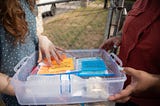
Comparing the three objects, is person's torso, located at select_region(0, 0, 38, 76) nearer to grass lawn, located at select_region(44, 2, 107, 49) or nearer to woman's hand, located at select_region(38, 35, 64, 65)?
woman's hand, located at select_region(38, 35, 64, 65)

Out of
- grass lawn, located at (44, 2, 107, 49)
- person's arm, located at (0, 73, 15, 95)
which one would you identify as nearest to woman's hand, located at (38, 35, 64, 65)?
person's arm, located at (0, 73, 15, 95)

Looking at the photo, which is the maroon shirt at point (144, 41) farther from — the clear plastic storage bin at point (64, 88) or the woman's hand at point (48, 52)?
the woman's hand at point (48, 52)

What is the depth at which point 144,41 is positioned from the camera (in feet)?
4.29

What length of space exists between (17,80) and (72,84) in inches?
9.0

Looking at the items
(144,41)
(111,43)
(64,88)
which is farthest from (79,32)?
(64,88)

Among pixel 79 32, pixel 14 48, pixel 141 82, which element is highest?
pixel 14 48

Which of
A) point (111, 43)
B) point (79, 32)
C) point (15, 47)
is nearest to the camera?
point (15, 47)

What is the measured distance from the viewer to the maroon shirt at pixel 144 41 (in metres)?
1.28

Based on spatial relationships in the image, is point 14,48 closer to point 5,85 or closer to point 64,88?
point 5,85

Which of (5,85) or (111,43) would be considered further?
(111,43)

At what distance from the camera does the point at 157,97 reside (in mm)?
1382

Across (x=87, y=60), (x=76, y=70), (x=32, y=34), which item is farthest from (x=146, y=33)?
(x=32, y=34)

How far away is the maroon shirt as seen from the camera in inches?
50.3

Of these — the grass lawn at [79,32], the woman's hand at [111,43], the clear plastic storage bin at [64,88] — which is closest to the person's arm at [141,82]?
the clear plastic storage bin at [64,88]
